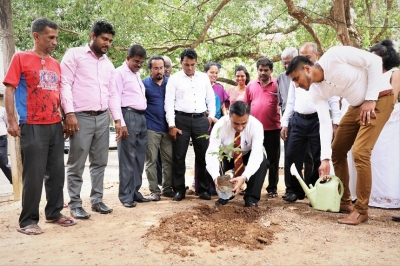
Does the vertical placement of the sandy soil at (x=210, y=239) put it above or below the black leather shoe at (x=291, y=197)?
above

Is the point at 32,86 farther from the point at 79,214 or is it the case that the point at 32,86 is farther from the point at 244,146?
the point at 244,146

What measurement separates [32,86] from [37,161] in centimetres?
66

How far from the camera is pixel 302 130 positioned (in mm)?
4934

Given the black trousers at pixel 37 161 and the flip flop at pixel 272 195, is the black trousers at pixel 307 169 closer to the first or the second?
the flip flop at pixel 272 195

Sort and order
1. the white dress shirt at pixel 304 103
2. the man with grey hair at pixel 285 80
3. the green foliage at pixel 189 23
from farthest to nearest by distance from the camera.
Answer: the green foliage at pixel 189 23 < the man with grey hair at pixel 285 80 < the white dress shirt at pixel 304 103

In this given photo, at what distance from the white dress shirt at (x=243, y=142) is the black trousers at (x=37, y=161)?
1.60 metres

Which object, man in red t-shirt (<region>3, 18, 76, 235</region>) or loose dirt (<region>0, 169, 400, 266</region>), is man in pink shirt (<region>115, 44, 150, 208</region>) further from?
man in red t-shirt (<region>3, 18, 76, 235</region>)

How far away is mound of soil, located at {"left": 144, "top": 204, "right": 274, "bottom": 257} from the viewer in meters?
3.15

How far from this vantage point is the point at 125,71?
4.83 metres

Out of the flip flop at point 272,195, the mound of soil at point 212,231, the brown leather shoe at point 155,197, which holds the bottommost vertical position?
the flip flop at point 272,195

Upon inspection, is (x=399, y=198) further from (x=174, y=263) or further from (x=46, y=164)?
(x=46, y=164)

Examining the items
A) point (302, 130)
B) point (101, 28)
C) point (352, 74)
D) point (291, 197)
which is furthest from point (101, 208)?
point (352, 74)

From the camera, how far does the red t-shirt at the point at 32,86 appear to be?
3471 mm

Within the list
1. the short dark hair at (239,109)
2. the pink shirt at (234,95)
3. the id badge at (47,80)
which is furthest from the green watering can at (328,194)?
the id badge at (47,80)
